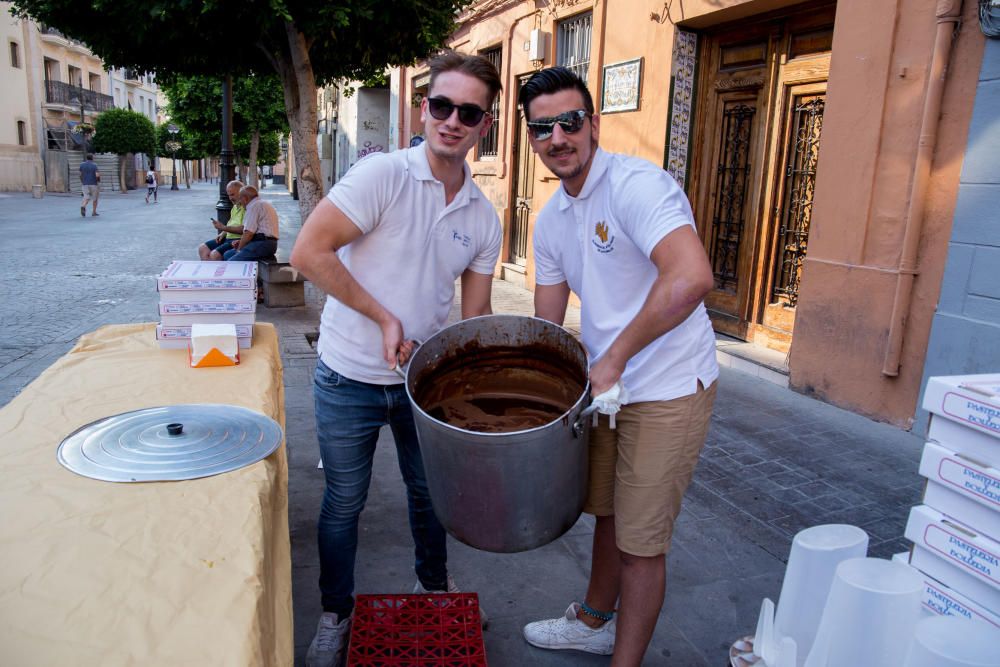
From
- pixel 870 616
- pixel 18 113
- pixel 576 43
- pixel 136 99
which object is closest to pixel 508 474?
pixel 870 616

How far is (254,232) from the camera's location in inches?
343

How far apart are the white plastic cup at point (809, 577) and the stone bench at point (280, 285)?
7551 millimetres

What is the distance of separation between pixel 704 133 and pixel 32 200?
2979 centimetres

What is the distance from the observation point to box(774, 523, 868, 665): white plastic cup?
4.99 feet

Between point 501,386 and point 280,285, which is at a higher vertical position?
point 501,386

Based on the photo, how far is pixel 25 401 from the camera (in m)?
2.25

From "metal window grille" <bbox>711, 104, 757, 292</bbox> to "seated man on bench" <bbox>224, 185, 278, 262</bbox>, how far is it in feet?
17.2

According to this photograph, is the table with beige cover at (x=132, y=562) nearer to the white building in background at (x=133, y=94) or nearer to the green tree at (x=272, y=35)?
the green tree at (x=272, y=35)

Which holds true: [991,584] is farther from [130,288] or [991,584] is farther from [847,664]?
[130,288]

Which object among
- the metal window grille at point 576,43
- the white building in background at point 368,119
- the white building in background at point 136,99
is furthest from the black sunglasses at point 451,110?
the white building in background at point 136,99

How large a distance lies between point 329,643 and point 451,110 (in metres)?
1.75

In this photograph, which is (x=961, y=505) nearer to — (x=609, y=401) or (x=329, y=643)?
(x=609, y=401)

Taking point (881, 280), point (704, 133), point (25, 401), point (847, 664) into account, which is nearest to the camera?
point (847, 664)

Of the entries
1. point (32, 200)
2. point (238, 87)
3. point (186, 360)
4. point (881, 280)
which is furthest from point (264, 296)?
point (32, 200)
